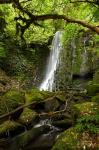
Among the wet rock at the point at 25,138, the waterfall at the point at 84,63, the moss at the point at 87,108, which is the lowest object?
the wet rock at the point at 25,138

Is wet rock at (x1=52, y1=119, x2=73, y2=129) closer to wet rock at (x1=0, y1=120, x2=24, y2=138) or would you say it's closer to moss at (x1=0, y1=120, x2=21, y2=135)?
wet rock at (x1=0, y1=120, x2=24, y2=138)

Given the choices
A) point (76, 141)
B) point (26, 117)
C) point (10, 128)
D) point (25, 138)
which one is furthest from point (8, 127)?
point (76, 141)

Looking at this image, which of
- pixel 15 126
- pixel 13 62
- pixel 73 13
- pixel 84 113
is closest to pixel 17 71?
pixel 13 62

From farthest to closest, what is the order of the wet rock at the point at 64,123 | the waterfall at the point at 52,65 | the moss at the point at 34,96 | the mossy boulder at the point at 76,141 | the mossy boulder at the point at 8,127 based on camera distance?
the waterfall at the point at 52,65 → the moss at the point at 34,96 → the wet rock at the point at 64,123 → the mossy boulder at the point at 8,127 → the mossy boulder at the point at 76,141

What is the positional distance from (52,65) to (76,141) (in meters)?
16.6

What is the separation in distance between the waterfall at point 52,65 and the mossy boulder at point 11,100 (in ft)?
28.2

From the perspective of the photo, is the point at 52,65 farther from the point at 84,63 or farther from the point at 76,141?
the point at 76,141

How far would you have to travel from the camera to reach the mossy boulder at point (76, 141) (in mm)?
9328

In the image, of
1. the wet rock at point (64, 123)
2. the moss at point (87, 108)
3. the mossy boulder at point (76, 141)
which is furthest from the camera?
the wet rock at point (64, 123)

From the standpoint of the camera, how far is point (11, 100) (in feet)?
47.0

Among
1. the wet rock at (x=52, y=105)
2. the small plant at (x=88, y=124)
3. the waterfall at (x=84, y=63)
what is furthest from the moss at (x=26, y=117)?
the waterfall at (x=84, y=63)

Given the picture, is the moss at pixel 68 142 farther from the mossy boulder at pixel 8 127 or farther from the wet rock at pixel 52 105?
the wet rock at pixel 52 105

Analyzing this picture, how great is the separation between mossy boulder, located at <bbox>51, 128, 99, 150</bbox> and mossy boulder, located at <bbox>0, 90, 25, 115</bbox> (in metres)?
4.54

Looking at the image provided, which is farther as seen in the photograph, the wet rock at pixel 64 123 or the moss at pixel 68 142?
the wet rock at pixel 64 123
